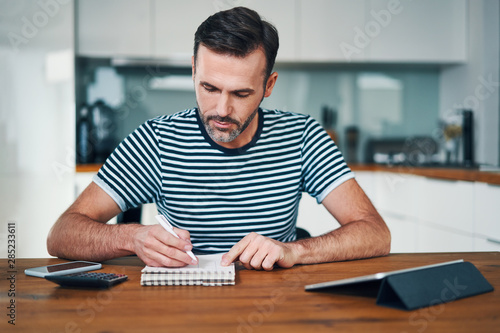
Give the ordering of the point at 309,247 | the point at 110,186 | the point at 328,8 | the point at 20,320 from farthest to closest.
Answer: the point at 328,8 < the point at 110,186 < the point at 309,247 < the point at 20,320

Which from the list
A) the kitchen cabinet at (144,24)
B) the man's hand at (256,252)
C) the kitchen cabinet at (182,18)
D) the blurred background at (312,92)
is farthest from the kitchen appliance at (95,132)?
the man's hand at (256,252)

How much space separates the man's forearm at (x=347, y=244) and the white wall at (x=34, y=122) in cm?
227

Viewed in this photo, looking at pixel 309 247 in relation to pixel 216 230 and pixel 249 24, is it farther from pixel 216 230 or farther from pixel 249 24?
pixel 249 24

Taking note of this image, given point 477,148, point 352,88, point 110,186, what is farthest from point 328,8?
point 110,186

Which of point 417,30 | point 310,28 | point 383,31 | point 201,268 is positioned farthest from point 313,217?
point 201,268

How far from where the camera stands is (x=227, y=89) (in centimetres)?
131

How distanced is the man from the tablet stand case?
0.33 meters

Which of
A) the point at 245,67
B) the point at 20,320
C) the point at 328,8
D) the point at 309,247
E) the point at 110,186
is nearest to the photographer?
the point at 20,320

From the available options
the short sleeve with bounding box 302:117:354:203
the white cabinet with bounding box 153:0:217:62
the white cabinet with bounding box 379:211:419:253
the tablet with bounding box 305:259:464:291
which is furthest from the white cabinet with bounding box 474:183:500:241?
the white cabinet with bounding box 153:0:217:62

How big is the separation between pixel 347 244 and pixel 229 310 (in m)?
0.50

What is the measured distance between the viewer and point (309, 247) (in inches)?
45.6

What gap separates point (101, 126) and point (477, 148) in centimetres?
271

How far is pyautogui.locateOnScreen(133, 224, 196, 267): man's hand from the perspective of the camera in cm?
99

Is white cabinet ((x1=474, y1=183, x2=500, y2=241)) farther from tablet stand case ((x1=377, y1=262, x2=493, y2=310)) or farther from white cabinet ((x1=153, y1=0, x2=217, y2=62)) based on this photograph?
white cabinet ((x1=153, y1=0, x2=217, y2=62))
